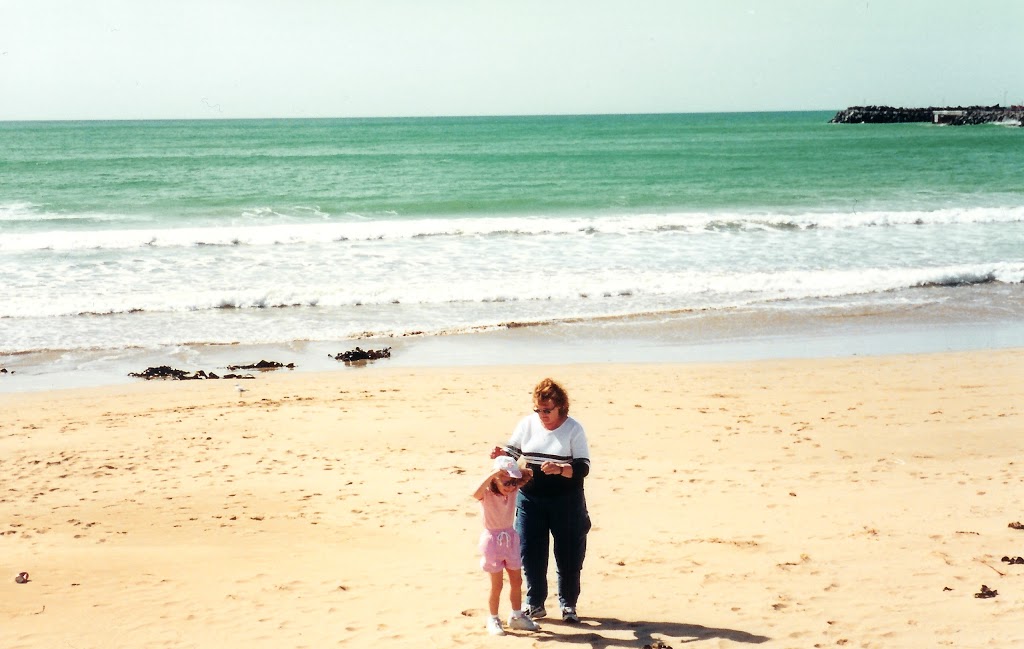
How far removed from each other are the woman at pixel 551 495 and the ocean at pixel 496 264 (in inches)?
314

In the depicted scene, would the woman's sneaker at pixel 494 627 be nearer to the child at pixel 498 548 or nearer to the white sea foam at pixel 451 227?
the child at pixel 498 548

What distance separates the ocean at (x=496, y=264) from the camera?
14.8 metres

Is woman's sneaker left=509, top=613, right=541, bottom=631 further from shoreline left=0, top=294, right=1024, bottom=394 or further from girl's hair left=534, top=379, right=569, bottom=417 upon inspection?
shoreline left=0, top=294, right=1024, bottom=394

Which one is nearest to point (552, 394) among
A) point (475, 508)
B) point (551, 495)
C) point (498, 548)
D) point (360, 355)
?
point (551, 495)

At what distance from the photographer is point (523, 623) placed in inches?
212

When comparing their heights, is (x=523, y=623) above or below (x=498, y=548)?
below

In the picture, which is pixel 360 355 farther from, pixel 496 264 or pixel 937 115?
pixel 937 115

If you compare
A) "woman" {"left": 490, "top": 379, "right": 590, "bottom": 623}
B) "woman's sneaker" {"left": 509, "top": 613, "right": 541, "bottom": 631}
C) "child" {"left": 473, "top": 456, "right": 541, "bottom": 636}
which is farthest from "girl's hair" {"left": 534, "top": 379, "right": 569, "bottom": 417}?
"woman's sneaker" {"left": 509, "top": 613, "right": 541, "bottom": 631}

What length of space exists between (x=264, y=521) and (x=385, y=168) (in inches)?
1749

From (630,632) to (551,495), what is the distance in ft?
2.98

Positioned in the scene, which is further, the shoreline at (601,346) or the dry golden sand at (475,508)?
the shoreline at (601,346)

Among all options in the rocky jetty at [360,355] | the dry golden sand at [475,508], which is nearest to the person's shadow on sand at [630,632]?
the dry golden sand at [475,508]

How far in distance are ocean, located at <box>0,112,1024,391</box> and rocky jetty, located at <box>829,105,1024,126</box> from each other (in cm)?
6379

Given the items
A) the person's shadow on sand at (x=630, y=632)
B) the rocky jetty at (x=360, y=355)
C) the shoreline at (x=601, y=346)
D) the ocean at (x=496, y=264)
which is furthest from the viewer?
the ocean at (x=496, y=264)
